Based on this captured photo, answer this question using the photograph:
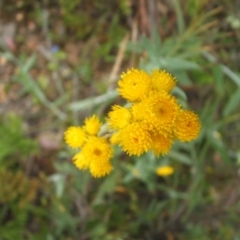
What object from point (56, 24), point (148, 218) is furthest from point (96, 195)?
point (56, 24)

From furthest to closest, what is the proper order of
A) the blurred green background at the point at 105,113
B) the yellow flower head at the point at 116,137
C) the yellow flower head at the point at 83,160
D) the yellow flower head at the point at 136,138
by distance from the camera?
the blurred green background at the point at 105,113 < the yellow flower head at the point at 83,160 < the yellow flower head at the point at 116,137 < the yellow flower head at the point at 136,138

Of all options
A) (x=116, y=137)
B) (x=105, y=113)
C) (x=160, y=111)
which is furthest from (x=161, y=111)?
(x=105, y=113)

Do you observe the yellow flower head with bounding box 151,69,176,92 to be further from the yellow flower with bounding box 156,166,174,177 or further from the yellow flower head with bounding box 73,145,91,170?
the yellow flower with bounding box 156,166,174,177

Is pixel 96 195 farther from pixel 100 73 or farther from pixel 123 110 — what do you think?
pixel 123 110

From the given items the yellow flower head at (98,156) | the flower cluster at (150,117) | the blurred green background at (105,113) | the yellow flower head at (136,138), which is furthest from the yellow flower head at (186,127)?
the blurred green background at (105,113)

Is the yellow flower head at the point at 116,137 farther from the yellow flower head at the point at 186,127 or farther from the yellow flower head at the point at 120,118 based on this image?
the yellow flower head at the point at 186,127

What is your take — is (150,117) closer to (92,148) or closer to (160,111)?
(160,111)

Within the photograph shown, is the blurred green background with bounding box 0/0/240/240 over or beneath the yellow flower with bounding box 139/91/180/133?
beneath

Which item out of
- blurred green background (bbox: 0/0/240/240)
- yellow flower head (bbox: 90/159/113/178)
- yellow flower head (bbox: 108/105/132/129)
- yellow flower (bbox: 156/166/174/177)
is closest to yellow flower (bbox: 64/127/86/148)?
yellow flower head (bbox: 90/159/113/178)
